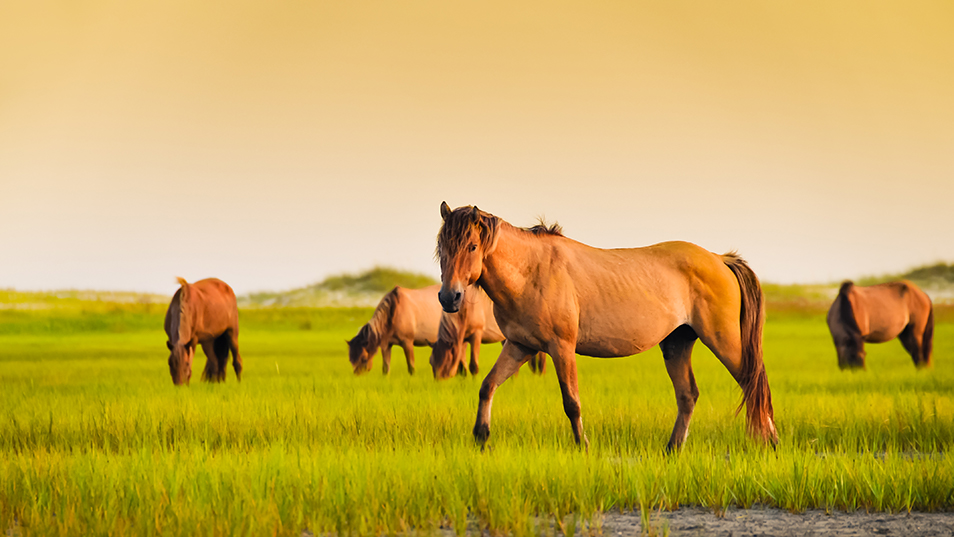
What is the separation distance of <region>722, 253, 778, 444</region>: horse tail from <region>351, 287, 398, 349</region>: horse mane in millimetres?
12707

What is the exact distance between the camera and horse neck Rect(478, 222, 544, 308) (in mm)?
6574

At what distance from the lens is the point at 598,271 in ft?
23.5

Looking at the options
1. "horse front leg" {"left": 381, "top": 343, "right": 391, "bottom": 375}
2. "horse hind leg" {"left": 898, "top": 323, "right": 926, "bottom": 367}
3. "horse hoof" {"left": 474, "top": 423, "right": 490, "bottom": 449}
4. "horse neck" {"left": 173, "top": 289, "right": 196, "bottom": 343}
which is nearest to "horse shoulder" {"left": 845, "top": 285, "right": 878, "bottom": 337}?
"horse hind leg" {"left": 898, "top": 323, "right": 926, "bottom": 367}

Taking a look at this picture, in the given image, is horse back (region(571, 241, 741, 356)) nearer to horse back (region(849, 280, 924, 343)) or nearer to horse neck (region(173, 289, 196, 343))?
horse neck (region(173, 289, 196, 343))

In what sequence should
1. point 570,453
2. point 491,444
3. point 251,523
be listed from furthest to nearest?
point 491,444 < point 570,453 < point 251,523

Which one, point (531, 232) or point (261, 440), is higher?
point (531, 232)

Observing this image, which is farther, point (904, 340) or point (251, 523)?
point (904, 340)

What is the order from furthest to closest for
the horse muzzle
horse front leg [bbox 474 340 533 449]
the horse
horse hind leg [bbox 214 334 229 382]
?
1. horse hind leg [bbox 214 334 229 382]
2. the horse
3. horse front leg [bbox 474 340 533 449]
4. the horse muzzle

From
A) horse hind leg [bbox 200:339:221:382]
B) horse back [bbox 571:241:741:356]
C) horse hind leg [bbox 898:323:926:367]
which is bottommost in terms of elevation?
horse hind leg [bbox 898:323:926:367]

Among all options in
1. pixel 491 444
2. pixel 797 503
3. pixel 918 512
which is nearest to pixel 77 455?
pixel 491 444

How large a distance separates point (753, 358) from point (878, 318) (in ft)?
44.5

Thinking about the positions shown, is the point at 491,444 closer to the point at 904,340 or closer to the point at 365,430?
the point at 365,430

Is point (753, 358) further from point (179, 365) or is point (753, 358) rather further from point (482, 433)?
point (179, 365)

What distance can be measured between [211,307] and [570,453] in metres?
11.8
